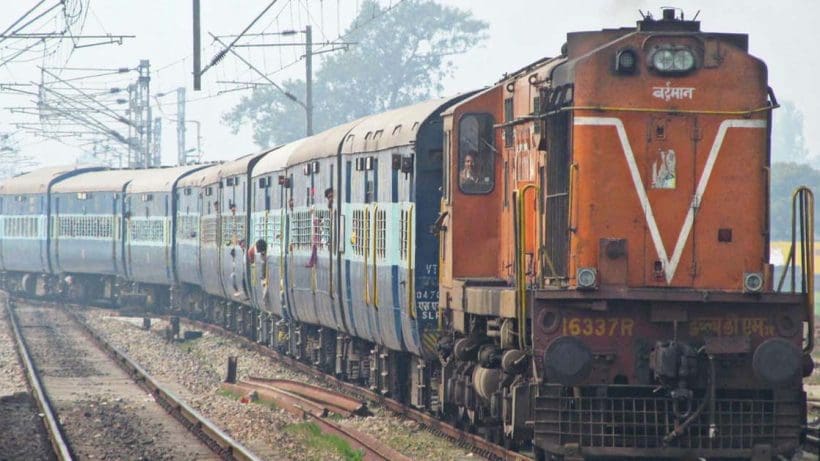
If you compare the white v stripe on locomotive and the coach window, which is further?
the coach window

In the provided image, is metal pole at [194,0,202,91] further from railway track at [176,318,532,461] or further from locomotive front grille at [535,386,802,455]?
locomotive front grille at [535,386,802,455]

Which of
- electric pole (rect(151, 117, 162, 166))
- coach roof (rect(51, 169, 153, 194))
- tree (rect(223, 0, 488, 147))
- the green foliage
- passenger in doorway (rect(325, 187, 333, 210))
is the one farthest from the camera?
tree (rect(223, 0, 488, 147))

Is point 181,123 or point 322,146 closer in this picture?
point 322,146

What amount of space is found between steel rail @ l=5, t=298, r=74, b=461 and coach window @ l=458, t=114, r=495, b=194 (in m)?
5.06

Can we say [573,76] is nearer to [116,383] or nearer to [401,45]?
[116,383]

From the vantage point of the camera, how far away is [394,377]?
19.2 metres

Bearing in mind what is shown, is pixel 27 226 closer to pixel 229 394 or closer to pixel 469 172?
pixel 229 394

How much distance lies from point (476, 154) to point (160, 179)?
28.1m

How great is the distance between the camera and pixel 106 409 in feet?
66.1

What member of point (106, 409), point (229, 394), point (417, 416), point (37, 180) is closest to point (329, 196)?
point (229, 394)

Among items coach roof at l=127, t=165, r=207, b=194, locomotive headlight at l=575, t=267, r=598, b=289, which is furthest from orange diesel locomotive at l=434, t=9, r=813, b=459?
coach roof at l=127, t=165, r=207, b=194

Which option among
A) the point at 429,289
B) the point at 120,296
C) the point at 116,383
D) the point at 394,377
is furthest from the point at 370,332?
→ the point at 120,296

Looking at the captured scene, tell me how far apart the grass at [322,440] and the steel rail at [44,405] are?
8.75 feet

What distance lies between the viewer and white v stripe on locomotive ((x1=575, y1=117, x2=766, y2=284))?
11.9 meters
